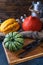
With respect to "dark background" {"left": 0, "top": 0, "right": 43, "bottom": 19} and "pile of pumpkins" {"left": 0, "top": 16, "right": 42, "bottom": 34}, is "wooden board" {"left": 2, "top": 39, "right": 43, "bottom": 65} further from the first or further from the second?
"dark background" {"left": 0, "top": 0, "right": 43, "bottom": 19}

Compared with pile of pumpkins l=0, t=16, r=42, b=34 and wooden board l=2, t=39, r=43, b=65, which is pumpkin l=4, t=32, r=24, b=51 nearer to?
wooden board l=2, t=39, r=43, b=65

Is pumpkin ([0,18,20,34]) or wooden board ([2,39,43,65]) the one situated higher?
pumpkin ([0,18,20,34])

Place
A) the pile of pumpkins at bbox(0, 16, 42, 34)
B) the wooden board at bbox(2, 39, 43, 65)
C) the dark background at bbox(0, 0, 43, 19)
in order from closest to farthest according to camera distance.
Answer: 1. the wooden board at bbox(2, 39, 43, 65)
2. the pile of pumpkins at bbox(0, 16, 42, 34)
3. the dark background at bbox(0, 0, 43, 19)

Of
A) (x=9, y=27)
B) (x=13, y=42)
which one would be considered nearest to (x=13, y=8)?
(x=9, y=27)

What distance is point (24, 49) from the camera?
887 millimetres

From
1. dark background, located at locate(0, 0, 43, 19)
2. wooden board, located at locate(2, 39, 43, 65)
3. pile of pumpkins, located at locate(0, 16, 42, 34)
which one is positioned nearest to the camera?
wooden board, located at locate(2, 39, 43, 65)

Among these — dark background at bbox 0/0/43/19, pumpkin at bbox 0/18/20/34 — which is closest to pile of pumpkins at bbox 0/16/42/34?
pumpkin at bbox 0/18/20/34

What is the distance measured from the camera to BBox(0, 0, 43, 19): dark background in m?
1.93

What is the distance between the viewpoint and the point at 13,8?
1.97 meters

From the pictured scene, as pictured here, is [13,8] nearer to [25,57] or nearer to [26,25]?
[26,25]

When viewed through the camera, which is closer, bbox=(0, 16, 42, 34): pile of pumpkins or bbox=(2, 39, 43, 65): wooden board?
bbox=(2, 39, 43, 65): wooden board

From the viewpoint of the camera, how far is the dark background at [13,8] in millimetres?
1933

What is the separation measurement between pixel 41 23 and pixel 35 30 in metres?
0.09

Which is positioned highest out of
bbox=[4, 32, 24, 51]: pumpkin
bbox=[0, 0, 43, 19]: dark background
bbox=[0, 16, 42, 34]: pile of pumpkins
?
bbox=[0, 0, 43, 19]: dark background
